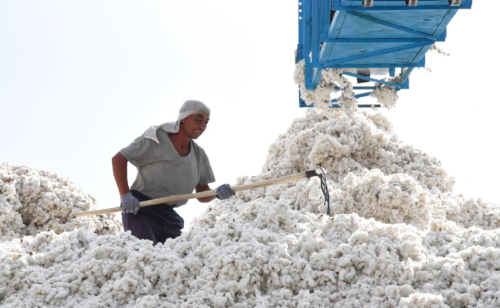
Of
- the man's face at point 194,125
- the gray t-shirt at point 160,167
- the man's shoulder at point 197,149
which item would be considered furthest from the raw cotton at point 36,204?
the man's face at point 194,125

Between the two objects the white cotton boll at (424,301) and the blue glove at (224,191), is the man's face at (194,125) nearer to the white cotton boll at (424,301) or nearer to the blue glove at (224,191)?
the blue glove at (224,191)

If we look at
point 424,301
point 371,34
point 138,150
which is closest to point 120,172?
point 138,150

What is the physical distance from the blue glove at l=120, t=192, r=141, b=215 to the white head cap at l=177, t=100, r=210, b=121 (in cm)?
68

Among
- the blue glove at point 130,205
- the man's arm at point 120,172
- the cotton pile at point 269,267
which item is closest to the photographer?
the cotton pile at point 269,267

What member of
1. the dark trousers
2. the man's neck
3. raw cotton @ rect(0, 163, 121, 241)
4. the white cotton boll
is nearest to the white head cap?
the man's neck

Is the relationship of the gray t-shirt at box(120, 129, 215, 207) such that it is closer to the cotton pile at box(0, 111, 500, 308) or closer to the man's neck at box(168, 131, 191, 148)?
the man's neck at box(168, 131, 191, 148)

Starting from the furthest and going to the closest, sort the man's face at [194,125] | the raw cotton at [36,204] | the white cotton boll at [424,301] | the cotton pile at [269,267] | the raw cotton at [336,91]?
1. the raw cotton at [336,91]
2. the raw cotton at [36,204]
3. the man's face at [194,125]
4. the cotton pile at [269,267]
5. the white cotton boll at [424,301]

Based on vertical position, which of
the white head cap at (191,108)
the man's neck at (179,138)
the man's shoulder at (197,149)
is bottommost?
the man's shoulder at (197,149)

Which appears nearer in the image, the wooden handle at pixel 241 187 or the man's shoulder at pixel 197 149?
the wooden handle at pixel 241 187

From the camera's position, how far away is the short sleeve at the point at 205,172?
451 cm

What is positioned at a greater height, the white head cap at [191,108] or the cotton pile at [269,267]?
the white head cap at [191,108]

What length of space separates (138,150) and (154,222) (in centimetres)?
53

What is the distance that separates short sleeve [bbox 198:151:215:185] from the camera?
451 cm

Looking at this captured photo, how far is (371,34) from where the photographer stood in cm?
461
